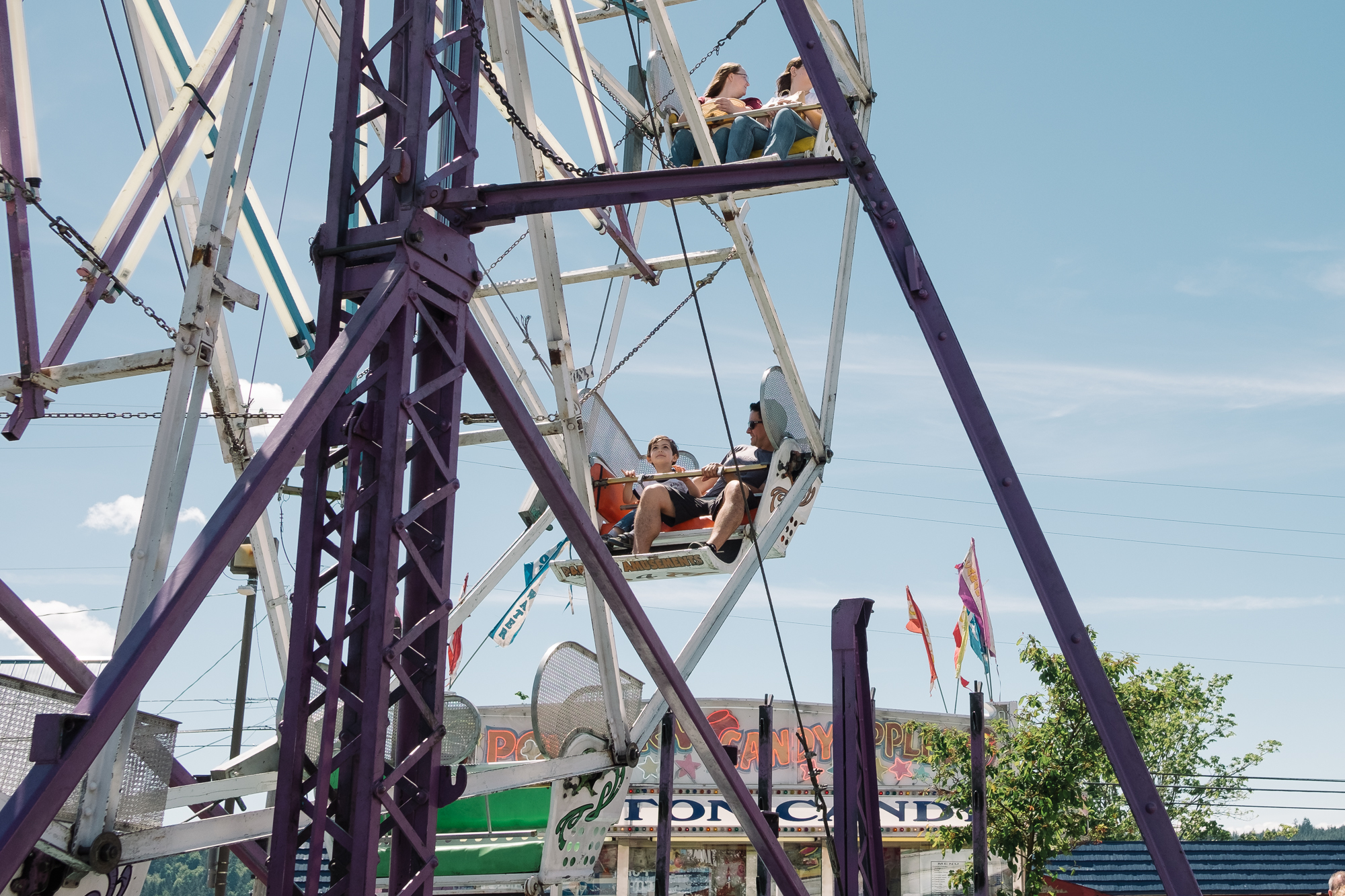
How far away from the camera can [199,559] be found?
14.1 ft

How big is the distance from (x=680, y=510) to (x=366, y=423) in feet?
21.2

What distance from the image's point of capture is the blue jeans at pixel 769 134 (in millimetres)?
11641

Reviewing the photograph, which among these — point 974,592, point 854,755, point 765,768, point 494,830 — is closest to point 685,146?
point 765,768

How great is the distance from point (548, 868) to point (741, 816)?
11.6ft

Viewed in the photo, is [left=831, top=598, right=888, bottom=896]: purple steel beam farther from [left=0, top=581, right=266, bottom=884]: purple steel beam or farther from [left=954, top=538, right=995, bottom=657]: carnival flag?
[left=954, top=538, right=995, bottom=657]: carnival flag

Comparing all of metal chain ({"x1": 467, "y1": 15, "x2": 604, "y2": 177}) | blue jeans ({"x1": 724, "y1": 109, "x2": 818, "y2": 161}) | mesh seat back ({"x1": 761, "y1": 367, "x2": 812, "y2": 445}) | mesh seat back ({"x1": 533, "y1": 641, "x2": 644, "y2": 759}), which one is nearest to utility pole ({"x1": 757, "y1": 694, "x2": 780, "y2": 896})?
mesh seat back ({"x1": 533, "y1": 641, "x2": 644, "y2": 759})

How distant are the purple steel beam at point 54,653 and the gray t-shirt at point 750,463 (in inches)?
207

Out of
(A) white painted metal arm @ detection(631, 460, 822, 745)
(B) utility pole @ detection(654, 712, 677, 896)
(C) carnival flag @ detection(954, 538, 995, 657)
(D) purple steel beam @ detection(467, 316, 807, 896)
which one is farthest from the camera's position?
(C) carnival flag @ detection(954, 538, 995, 657)

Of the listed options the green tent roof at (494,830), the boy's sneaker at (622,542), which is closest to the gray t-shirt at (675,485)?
the boy's sneaker at (622,542)

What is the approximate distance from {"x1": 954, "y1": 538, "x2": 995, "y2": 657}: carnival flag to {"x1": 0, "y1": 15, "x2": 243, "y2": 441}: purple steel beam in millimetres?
17454

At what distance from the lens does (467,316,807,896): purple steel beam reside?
19.2 ft

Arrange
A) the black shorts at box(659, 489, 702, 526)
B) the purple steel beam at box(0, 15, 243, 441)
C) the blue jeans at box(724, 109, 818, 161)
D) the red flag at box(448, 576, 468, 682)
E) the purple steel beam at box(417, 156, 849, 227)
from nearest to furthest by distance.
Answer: the purple steel beam at box(417, 156, 849, 227) → the purple steel beam at box(0, 15, 243, 441) → the black shorts at box(659, 489, 702, 526) → the blue jeans at box(724, 109, 818, 161) → the red flag at box(448, 576, 468, 682)

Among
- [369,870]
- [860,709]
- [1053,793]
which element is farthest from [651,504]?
[1053,793]

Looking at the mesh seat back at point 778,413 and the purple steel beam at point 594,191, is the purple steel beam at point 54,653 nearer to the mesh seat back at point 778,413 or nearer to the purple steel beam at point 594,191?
the purple steel beam at point 594,191
